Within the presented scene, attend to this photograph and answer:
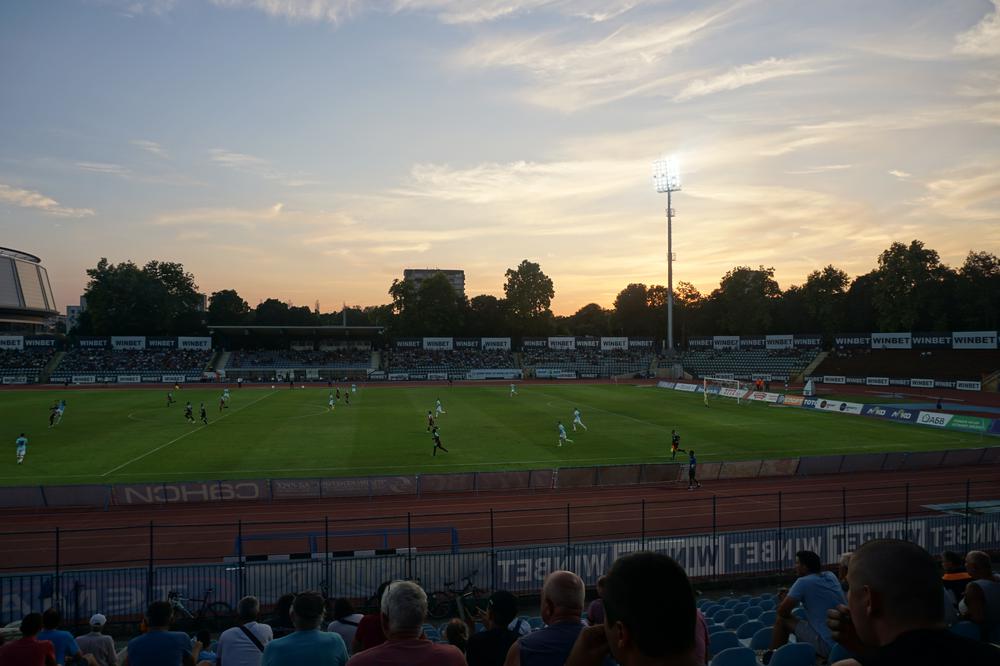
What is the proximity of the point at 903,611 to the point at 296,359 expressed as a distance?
104261 mm

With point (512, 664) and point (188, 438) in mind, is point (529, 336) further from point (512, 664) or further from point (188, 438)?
point (512, 664)

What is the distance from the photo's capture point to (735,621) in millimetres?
10820

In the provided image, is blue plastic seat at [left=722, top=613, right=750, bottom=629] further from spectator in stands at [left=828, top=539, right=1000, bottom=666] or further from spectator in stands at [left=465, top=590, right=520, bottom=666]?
spectator in stands at [left=828, top=539, right=1000, bottom=666]

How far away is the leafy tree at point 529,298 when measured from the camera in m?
127

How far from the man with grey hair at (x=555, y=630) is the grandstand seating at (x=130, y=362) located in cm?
9751

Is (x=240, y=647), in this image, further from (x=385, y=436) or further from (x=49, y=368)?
(x=49, y=368)

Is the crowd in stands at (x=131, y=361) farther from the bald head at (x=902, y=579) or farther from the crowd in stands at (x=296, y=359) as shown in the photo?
the bald head at (x=902, y=579)

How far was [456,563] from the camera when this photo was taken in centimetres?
1670

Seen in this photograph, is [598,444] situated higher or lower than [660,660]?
lower

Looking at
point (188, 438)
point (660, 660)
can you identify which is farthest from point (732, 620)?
point (188, 438)

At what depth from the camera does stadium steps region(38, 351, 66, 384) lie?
283ft

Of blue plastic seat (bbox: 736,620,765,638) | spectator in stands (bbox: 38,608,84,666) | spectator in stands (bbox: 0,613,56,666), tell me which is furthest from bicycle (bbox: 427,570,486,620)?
spectator in stands (bbox: 0,613,56,666)

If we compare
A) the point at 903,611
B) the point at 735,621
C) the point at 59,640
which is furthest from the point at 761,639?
the point at 59,640

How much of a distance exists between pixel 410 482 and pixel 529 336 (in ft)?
333
